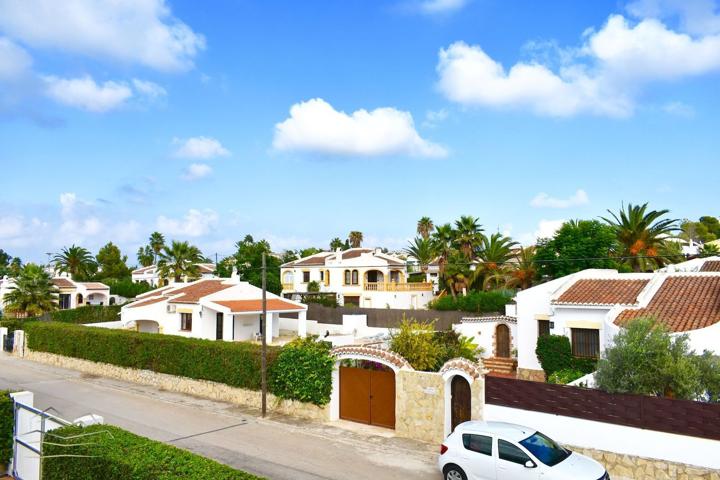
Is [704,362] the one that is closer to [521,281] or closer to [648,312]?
[648,312]

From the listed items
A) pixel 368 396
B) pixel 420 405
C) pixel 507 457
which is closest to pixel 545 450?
pixel 507 457

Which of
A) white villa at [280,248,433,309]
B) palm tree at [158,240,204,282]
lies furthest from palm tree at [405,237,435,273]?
palm tree at [158,240,204,282]

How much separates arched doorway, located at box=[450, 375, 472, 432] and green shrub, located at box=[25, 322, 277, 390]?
7.78 meters

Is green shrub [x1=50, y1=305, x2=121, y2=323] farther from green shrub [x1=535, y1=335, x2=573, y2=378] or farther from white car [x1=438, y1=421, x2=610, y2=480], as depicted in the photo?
white car [x1=438, y1=421, x2=610, y2=480]

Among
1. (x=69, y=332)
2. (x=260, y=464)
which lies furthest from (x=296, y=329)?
(x=260, y=464)

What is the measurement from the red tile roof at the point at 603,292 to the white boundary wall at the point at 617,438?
9085 millimetres

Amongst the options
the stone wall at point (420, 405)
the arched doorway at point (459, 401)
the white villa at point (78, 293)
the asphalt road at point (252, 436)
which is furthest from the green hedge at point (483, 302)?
the white villa at point (78, 293)

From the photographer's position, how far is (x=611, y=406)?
13875mm

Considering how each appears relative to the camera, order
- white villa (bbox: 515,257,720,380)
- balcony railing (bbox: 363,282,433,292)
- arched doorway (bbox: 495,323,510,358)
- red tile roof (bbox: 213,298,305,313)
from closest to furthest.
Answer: white villa (bbox: 515,257,720,380)
arched doorway (bbox: 495,323,510,358)
red tile roof (bbox: 213,298,305,313)
balcony railing (bbox: 363,282,433,292)

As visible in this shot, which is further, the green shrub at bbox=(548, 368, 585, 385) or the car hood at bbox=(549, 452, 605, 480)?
the green shrub at bbox=(548, 368, 585, 385)

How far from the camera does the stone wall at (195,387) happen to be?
20609 mm

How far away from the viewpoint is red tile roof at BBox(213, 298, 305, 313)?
3522cm

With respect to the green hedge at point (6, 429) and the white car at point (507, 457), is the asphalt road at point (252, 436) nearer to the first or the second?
the white car at point (507, 457)

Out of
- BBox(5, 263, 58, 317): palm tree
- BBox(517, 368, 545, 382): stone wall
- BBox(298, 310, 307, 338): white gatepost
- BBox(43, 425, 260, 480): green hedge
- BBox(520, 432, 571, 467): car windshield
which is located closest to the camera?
BBox(43, 425, 260, 480): green hedge
